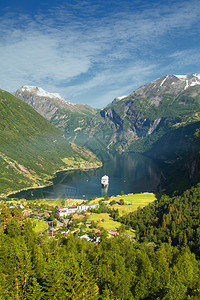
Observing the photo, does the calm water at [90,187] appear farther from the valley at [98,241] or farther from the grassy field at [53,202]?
the grassy field at [53,202]

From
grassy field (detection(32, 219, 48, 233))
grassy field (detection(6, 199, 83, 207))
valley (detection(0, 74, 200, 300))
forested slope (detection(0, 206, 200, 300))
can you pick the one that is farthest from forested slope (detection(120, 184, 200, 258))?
grassy field (detection(6, 199, 83, 207))

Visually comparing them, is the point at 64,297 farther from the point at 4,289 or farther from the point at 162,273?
the point at 162,273

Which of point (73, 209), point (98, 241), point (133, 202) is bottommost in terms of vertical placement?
point (98, 241)

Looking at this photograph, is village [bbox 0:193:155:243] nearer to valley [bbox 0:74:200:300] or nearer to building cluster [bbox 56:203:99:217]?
building cluster [bbox 56:203:99:217]

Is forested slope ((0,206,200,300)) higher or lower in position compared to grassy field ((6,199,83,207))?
lower

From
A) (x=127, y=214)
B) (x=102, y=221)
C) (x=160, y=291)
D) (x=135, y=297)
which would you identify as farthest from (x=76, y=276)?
(x=127, y=214)

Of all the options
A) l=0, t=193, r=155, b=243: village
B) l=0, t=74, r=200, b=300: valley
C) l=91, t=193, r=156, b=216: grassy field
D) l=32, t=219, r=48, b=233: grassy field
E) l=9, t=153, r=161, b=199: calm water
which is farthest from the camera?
l=9, t=153, r=161, b=199: calm water

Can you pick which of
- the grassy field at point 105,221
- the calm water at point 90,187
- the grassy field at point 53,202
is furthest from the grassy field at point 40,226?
the calm water at point 90,187

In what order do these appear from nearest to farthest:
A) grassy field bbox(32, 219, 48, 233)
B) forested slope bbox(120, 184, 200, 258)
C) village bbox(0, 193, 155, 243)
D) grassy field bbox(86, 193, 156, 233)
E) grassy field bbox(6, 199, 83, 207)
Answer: forested slope bbox(120, 184, 200, 258) < village bbox(0, 193, 155, 243) < grassy field bbox(32, 219, 48, 233) < grassy field bbox(86, 193, 156, 233) < grassy field bbox(6, 199, 83, 207)

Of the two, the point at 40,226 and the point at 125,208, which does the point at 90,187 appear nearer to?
the point at 125,208

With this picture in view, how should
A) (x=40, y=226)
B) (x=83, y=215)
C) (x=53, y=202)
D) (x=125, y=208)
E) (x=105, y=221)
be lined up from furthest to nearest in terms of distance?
Result: (x=53, y=202) < (x=125, y=208) < (x=83, y=215) < (x=105, y=221) < (x=40, y=226)

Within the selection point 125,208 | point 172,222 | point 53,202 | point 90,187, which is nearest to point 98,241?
point 172,222
